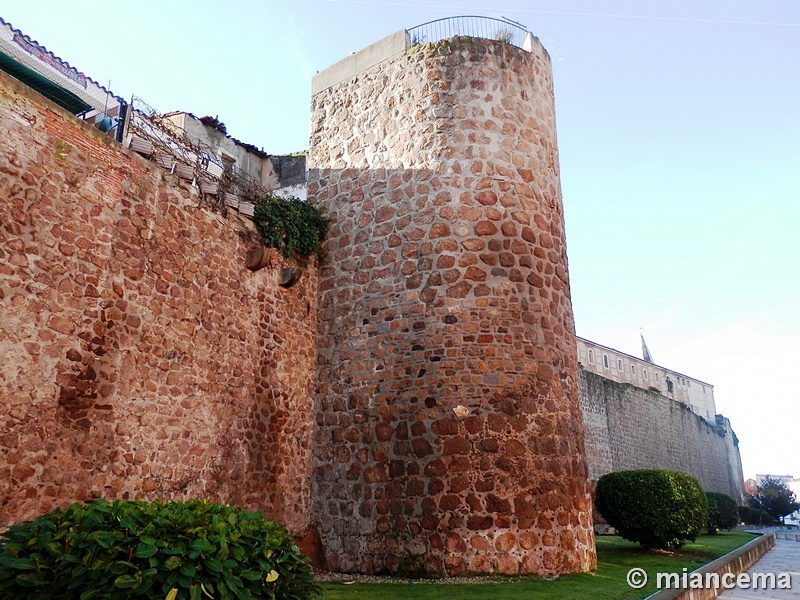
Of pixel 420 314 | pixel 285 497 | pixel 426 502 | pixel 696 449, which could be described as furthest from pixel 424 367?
pixel 696 449

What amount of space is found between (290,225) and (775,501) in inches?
1618

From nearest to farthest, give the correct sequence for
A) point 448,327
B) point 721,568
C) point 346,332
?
point 448,327 < point 721,568 < point 346,332

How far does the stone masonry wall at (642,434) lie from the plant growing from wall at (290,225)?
11529mm

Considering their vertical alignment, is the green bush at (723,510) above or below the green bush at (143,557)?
below

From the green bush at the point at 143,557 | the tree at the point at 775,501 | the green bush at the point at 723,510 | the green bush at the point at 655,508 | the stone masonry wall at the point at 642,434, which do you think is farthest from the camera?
the tree at the point at 775,501

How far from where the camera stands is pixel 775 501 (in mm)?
38938

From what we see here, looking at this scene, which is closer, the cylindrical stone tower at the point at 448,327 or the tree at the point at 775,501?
the cylindrical stone tower at the point at 448,327

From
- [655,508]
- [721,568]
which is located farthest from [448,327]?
[655,508]

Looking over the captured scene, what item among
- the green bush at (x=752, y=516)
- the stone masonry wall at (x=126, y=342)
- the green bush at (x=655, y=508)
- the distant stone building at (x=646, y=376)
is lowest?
the green bush at (x=752, y=516)

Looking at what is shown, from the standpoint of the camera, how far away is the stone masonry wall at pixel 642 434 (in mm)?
21281

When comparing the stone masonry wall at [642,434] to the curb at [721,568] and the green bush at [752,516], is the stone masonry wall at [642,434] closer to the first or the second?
the green bush at [752,516]

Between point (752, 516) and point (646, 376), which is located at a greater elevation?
point (646, 376)

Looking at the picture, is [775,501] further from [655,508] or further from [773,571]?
[655,508]

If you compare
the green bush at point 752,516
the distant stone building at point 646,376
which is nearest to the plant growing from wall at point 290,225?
the distant stone building at point 646,376
